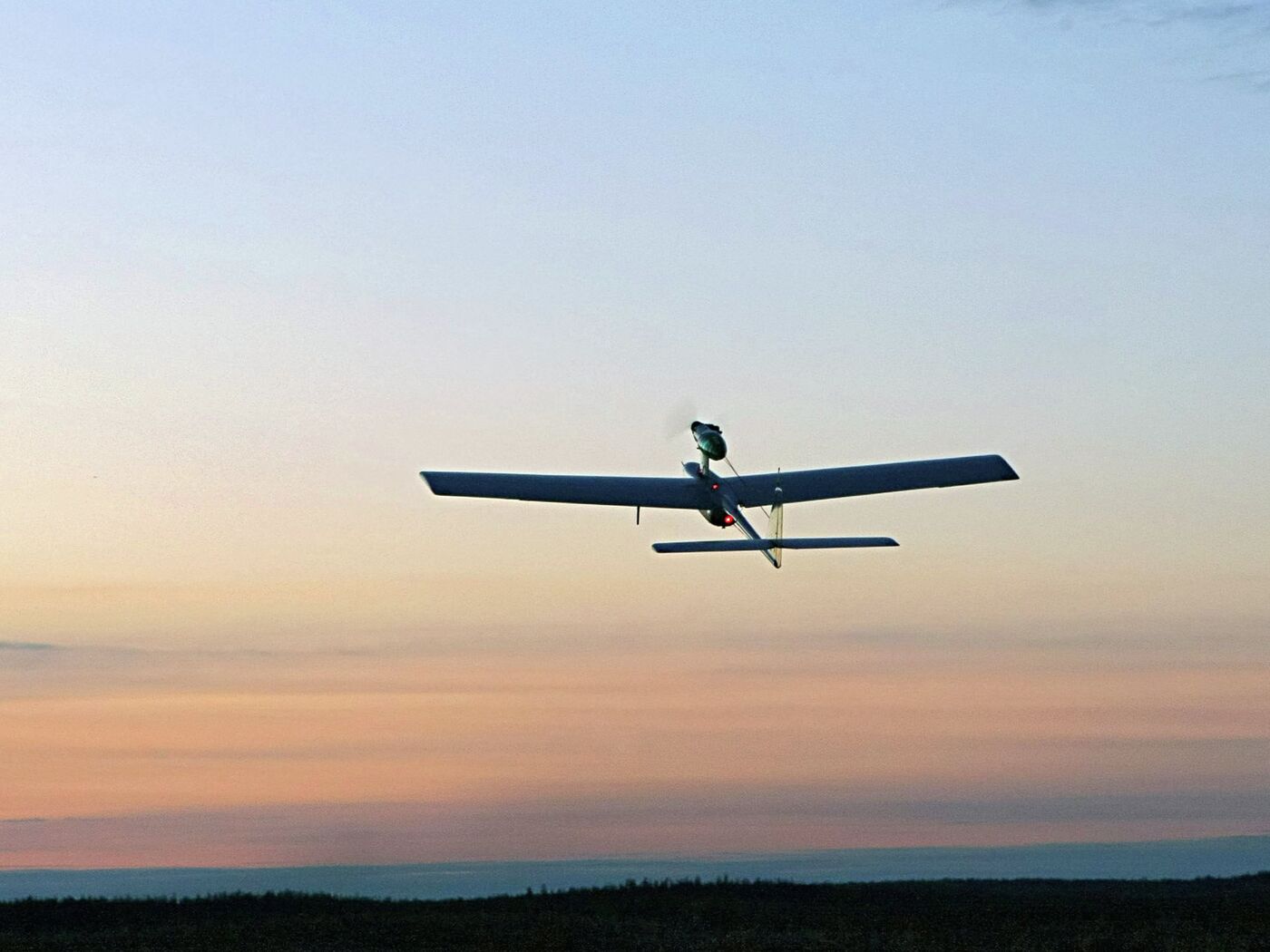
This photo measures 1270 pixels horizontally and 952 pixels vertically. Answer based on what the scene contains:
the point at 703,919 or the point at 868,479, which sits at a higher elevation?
the point at 868,479

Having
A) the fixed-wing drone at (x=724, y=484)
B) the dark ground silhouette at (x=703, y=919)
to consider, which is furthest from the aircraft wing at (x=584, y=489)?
the dark ground silhouette at (x=703, y=919)

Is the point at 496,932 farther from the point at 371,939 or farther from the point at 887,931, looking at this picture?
the point at 887,931

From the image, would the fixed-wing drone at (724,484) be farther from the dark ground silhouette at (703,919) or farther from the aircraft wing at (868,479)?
the dark ground silhouette at (703,919)

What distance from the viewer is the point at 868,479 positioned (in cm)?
4141

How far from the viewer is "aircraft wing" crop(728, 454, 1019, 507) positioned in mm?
40562

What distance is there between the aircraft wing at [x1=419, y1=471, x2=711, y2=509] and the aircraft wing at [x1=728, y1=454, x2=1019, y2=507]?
1161 mm

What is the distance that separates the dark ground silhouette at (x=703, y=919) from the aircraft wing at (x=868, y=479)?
9708 mm

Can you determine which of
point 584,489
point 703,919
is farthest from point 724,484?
point 703,919

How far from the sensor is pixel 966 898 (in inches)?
1697

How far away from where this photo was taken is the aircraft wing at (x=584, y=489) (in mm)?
37969

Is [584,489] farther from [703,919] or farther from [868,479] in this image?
[703,919]

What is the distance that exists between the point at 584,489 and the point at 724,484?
3.26 metres

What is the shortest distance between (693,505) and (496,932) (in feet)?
35.0

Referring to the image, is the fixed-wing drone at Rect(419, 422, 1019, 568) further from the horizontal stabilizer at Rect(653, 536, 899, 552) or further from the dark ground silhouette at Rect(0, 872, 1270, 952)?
the dark ground silhouette at Rect(0, 872, 1270, 952)
